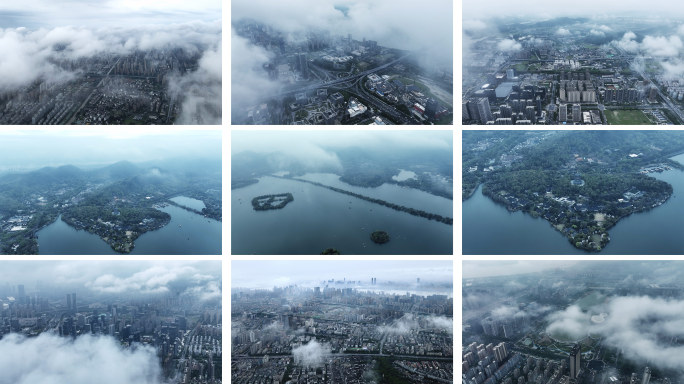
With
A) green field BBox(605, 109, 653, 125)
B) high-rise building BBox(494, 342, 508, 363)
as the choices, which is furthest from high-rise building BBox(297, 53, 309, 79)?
high-rise building BBox(494, 342, 508, 363)

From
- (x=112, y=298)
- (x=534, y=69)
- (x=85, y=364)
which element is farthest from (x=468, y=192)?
(x=85, y=364)

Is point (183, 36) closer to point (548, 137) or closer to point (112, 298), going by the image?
point (112, 298)

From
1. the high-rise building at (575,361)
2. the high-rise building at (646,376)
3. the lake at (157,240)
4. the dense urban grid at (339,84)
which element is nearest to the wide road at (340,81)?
the dense urban grid at (339,84)

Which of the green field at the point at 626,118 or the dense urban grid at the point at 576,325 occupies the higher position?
the green field at the point at 626,118

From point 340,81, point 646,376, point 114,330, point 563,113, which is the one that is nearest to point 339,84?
point 340,81

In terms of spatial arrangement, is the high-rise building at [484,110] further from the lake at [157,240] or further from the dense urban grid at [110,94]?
the lake at [157,240]

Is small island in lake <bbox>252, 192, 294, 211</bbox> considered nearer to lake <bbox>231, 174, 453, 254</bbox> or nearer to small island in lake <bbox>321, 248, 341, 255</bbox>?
lake <bbox>231, 174, 453, 254</bbox>
